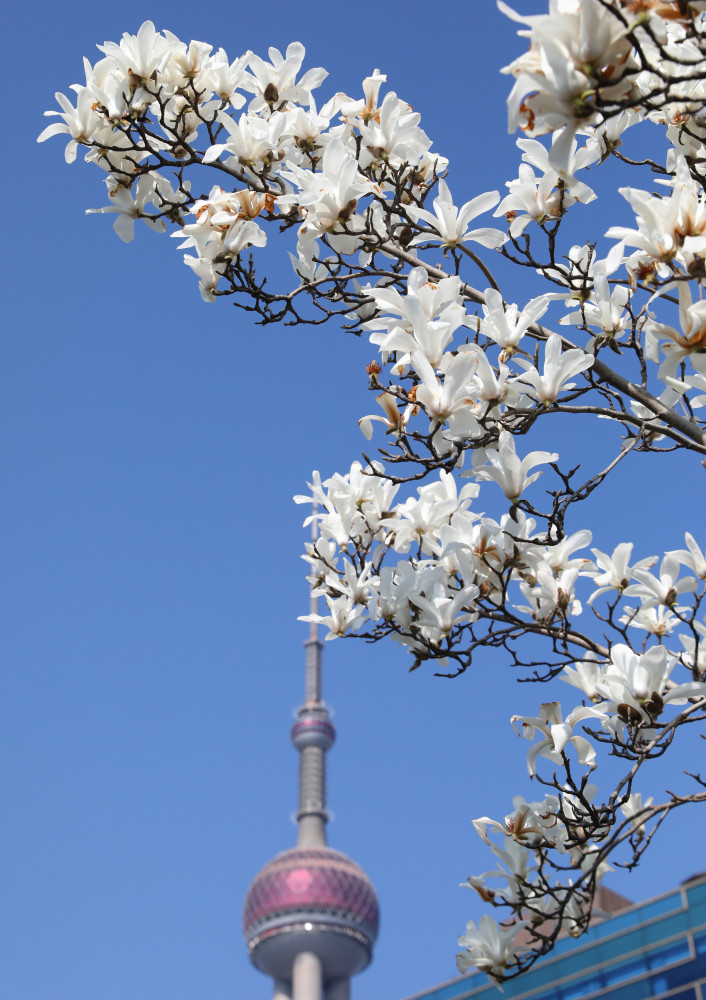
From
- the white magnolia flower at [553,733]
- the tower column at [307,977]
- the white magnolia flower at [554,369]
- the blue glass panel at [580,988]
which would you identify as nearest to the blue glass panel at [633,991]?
the blue glass panel at [580,988]

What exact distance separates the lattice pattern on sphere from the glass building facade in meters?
66.1

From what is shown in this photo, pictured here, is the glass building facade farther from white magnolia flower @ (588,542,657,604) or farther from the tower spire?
the tower spire

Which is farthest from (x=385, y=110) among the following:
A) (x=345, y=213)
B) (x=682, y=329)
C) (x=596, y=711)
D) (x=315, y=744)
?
(x=315, y=744)

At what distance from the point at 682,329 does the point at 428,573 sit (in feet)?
4.12

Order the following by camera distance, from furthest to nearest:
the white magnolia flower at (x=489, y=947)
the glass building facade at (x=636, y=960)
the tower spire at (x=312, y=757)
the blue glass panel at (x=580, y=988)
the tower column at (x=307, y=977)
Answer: the tower spire at (x=312, y=757) < the tower column at (x=307, y=977) < the blue glass panel at (x=580, y=988) < the glass building facade at (x=636, y=960) < the white magnolia flower at (x=489, y=947)

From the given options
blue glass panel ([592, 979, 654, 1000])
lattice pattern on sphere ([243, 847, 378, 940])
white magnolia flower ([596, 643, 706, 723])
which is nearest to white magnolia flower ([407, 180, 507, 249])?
white magnolia flower ([596, 643, 706, 723])

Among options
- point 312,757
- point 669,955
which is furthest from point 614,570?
point 312,757

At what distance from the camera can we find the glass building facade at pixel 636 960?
2534 cm

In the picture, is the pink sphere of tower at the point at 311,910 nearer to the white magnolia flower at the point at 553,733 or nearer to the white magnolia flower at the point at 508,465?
the white magnolia flower at the point at 553,733

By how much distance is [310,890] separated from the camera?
92000 millimetres

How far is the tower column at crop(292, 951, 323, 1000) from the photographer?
9375cm

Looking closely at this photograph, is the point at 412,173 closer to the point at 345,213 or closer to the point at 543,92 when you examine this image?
the point at 345,213

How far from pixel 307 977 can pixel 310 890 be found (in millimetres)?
8233

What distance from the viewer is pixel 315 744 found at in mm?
106562
